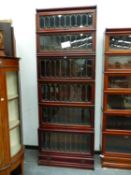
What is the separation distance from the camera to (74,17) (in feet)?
7.43

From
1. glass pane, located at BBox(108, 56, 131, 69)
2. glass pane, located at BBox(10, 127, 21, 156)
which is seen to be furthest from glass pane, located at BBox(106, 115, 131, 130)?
glass pane, located at BBox(10, 127, 21, 156)

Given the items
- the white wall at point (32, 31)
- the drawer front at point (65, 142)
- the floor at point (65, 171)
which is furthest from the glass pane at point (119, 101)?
the floor at point (65, 171)

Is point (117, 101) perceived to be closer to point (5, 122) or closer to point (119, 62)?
point (119, 62)

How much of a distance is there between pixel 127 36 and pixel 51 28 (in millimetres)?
984

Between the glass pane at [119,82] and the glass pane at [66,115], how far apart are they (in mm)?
483

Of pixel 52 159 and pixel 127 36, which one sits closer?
pixel 127 36

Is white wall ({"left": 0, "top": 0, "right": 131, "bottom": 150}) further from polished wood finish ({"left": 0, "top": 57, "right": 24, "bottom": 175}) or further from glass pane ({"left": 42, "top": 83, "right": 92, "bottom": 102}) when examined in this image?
polished wood finish ({"left": 0, "top": 57, "right": 24, "bottom": 175})

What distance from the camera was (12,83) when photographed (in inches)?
84.1

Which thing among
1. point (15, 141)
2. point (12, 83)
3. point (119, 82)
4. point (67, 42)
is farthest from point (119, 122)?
point (12, 83)

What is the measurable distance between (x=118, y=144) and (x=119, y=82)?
899 millimetres

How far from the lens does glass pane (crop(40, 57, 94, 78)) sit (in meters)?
2.34

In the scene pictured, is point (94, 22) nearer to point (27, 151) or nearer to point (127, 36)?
point (127, 36)

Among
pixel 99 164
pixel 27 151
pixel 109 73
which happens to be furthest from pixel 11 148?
pixel 109 73

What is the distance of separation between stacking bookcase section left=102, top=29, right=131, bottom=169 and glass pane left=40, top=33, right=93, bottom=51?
10.1 inches
